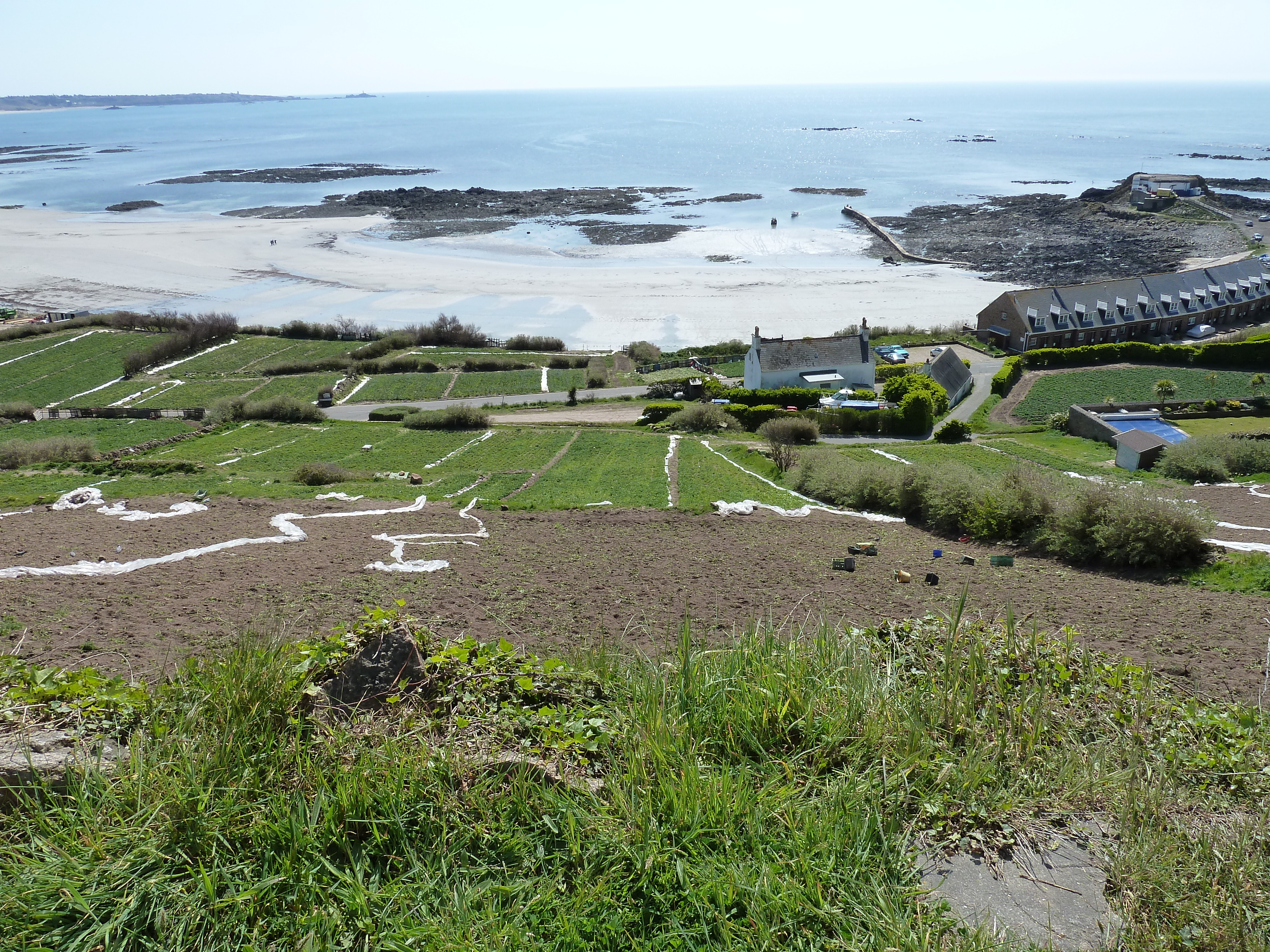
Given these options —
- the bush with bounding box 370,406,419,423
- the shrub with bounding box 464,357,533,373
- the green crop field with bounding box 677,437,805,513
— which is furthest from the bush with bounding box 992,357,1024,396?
the bush with bounding box 370,406,419,423

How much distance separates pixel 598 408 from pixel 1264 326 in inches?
2604

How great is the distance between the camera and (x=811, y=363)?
56.5 metres

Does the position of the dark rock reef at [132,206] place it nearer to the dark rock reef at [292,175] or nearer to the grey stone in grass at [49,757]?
the dark rock reef at [292,175]

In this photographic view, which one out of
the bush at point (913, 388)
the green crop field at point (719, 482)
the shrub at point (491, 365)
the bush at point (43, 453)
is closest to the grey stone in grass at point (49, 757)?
the green crop field at point (719, 482)

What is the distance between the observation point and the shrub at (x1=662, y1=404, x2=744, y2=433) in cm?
4697

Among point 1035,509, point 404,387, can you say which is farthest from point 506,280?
point 1035,509

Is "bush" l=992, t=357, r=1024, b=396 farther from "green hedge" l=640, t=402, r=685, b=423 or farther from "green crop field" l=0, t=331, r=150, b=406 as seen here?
"green crop field" l=0, t=331, r=150, b=406

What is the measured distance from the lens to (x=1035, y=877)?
4961 millimetres

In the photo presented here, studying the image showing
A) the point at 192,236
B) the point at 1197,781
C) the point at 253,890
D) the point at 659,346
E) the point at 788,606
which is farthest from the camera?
the point at 192,236

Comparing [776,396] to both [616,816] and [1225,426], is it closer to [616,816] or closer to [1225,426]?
[1225,426]

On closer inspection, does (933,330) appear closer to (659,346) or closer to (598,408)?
(659,346)

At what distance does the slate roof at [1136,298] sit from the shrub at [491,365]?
43049 mm

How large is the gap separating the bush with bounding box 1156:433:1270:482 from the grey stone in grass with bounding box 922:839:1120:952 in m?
32.0

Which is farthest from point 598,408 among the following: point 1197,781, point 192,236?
point 192,236
